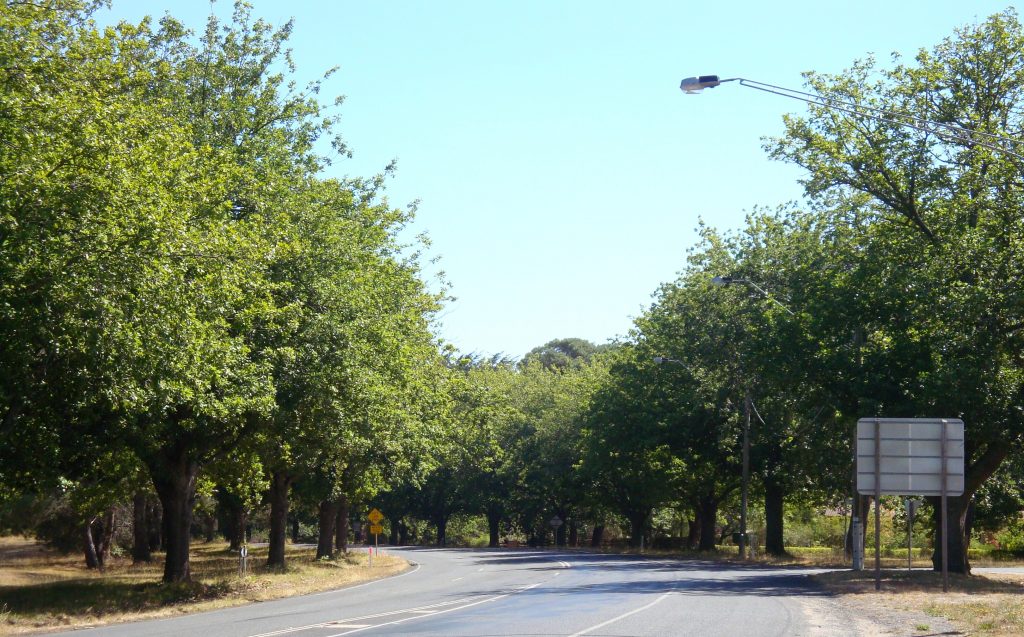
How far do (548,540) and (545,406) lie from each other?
15313mm

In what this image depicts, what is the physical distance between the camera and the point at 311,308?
2762 centimetres

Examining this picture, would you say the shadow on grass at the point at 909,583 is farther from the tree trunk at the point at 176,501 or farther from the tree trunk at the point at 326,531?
the tree trunk at the point at 326,531

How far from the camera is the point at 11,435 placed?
2342cm

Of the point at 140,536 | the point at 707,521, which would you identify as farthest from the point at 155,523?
the point at 707,521

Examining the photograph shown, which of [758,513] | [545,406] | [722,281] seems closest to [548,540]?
[545,406]

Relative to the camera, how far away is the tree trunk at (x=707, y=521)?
6275 centimetres

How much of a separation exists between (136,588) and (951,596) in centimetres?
2033

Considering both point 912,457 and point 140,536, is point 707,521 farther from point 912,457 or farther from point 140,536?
point 912,457

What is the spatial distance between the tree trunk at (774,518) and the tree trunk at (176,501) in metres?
32.7

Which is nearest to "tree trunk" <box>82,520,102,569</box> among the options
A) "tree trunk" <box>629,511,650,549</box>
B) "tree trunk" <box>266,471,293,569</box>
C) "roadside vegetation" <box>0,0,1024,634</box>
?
"roadside vegetation" <box>0,0,1024,634</box>

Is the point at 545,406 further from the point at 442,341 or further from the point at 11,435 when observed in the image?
the point at 11,435

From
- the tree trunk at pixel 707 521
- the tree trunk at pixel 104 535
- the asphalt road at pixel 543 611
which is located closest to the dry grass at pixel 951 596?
the asphalt road at pixel 543 611

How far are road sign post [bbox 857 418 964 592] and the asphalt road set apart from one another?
304 cm

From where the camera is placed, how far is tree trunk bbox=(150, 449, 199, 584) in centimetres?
2936
